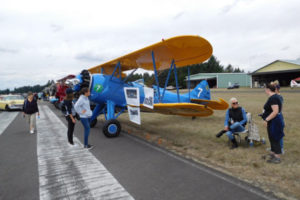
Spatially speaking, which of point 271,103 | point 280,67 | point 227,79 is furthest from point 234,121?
point 227,79

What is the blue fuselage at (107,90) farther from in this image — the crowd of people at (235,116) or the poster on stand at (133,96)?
the crowd of people at (235,116)

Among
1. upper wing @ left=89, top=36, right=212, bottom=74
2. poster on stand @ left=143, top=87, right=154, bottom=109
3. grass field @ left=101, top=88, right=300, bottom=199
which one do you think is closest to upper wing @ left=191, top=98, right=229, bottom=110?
grass field @ left=101, top=88, right=300, bottom=199

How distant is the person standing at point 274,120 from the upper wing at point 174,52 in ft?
6.81

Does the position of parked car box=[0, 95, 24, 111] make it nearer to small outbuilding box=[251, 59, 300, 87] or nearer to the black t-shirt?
the black t-shirt

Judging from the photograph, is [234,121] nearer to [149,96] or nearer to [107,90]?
[149,96]

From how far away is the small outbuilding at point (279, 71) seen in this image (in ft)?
124

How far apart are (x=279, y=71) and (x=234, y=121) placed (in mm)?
41205

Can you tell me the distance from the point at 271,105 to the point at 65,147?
4613 millimetres

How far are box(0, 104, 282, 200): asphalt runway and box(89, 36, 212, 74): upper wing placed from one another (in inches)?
102

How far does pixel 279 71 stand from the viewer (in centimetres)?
3809

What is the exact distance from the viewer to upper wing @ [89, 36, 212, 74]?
15.6 ft

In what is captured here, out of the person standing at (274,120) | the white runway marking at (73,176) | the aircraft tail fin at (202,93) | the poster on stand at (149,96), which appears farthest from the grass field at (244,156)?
the aircraft tail fin at (202,93)

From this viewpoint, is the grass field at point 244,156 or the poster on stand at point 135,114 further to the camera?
the poster on stand at point 135,114

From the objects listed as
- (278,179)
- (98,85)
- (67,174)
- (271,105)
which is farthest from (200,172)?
(98,85)
